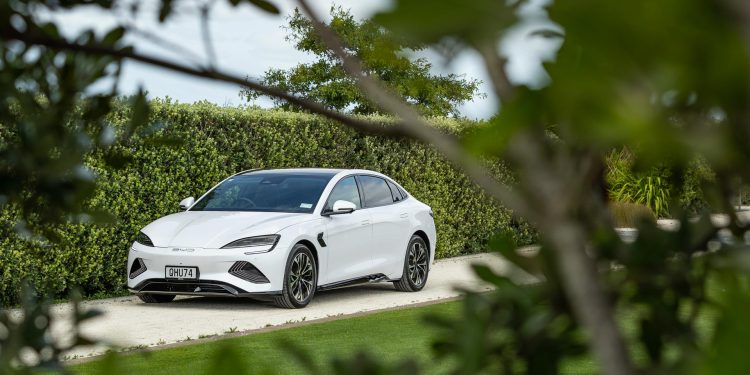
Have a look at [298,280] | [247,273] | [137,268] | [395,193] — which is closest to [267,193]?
[298,280]

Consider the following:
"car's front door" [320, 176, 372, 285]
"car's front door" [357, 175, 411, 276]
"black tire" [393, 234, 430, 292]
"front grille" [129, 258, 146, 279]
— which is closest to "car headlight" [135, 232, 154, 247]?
"front grille" [129, 258, 146, 279]

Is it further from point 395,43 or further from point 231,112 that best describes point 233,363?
point 231,112

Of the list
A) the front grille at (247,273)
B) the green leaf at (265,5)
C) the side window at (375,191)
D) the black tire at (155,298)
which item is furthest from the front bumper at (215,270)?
the green leaf at (265,5)

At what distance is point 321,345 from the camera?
8.39 metres

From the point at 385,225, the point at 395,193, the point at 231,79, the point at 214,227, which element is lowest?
the point at 385,225

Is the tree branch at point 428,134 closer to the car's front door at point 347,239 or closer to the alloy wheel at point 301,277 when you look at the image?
the alloy wheel at point 301,277

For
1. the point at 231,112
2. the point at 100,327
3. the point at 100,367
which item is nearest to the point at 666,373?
the point at 100,367

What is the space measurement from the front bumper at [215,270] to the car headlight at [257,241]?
0.08 metres

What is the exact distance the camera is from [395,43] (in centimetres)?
88

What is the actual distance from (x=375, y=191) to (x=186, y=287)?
2821 millimetres

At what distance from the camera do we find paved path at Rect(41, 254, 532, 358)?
8.83 m

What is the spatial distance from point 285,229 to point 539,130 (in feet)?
32.0

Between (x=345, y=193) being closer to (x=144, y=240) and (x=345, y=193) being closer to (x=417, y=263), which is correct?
(x=417, y=263)

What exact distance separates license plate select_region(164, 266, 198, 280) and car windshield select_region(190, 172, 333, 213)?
1093 millimetres
